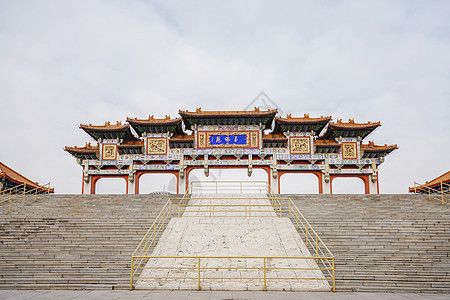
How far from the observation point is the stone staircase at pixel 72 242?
9.88 metres

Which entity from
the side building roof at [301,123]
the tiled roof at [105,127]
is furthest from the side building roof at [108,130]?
the side building roof at [301,123]

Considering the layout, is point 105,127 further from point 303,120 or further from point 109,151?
point 303,120

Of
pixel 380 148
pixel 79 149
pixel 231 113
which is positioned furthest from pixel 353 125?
pixel 79 149

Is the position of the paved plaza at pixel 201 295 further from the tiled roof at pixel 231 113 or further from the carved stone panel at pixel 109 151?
the carved stone panel at pixel 109 151

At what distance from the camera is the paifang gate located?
88.2ft

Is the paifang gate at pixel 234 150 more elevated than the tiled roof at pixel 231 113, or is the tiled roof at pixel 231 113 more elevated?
the tiled roof at pixel 231 113

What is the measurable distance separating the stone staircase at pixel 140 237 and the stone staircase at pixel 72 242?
3 cm

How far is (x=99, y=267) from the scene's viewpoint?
10.5 meters

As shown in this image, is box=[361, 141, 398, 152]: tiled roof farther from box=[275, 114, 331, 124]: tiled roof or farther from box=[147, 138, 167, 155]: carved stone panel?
box=[147, 138, 167, 155]: carved stone panel

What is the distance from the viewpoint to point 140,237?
41.2ft

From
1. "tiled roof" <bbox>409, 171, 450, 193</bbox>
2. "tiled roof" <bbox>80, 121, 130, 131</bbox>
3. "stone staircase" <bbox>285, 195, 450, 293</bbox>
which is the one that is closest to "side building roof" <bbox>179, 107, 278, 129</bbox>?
"tiled roof" <bbox>80, 121, 130, 131</bbox>

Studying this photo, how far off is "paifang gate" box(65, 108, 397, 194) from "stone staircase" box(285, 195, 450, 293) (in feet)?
29.6

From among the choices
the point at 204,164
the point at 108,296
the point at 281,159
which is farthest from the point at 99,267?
the point at 281,159

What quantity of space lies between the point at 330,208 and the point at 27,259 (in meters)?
12.4
